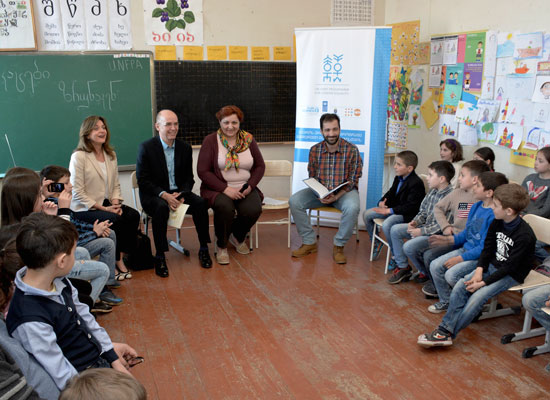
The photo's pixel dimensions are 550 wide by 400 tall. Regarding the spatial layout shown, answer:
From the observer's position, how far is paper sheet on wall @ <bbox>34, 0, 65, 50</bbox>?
4.48 metres

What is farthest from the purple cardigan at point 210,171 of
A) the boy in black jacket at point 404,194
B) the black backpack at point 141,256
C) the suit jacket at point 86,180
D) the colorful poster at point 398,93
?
the colorful poster at point 398,93

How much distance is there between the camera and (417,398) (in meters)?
2.42

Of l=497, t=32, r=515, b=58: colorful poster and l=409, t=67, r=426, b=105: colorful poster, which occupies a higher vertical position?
l=497, t=32, r=515, b=58: colorful poster

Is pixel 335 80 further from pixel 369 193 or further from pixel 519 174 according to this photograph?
pixel 519 174

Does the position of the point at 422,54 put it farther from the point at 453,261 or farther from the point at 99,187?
the point at 99,187

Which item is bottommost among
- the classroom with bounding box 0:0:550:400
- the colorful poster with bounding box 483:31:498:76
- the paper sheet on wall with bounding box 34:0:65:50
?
the classroom with bounding box 0:0:550:400

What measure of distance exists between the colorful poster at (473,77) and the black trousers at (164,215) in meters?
2.66

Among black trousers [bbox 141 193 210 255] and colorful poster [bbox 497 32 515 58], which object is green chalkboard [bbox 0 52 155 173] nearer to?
black trousers [bbox 141 193 210 255]

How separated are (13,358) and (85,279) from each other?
1547 millimetres

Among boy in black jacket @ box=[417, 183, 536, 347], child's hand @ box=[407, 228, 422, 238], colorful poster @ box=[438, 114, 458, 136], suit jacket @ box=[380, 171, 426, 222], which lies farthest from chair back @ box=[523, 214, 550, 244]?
colorful poster @ box=[438, 114, 458, 136]

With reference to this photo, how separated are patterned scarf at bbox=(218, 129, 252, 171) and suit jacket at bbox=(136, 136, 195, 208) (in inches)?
14.6

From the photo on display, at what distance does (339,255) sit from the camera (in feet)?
14.1

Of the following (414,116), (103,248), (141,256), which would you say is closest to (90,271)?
(103,248)

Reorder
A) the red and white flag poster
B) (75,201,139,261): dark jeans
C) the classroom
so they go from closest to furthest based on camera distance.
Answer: the classroom → (75,201,139,261): dark jeans → the red and white flag poster
